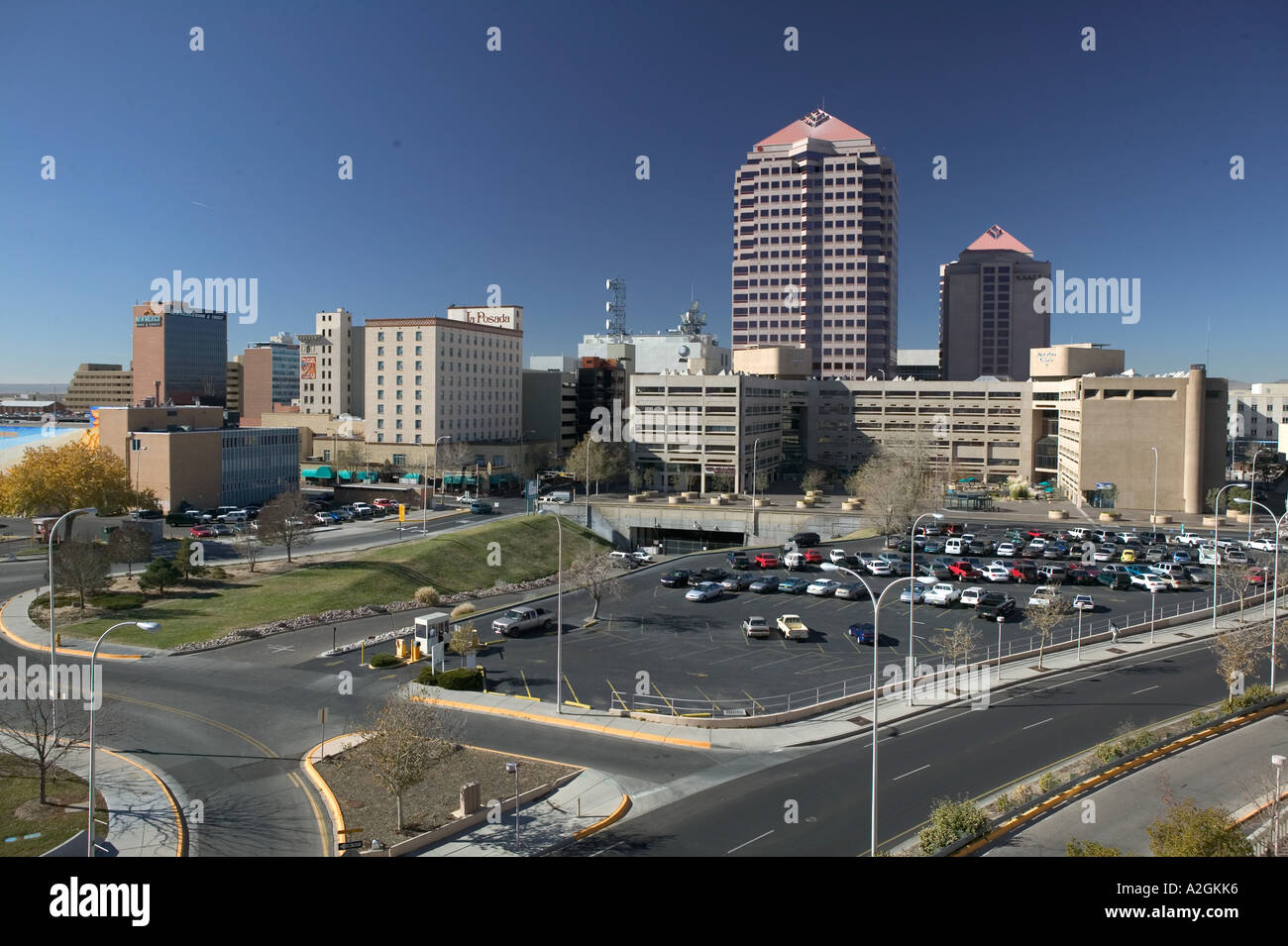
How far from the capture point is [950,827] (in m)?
15.4

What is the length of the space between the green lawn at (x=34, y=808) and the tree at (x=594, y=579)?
20.5m

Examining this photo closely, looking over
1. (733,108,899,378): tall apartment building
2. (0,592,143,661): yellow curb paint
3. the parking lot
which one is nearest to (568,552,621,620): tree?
the parking lot

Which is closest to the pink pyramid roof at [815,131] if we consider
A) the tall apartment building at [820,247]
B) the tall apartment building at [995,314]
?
the tall apartment building at [820,247]

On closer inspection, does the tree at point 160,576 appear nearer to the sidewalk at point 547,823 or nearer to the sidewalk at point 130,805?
the sidewalk at point 130,805

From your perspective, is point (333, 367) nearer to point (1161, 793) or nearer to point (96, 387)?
point (96, 387)

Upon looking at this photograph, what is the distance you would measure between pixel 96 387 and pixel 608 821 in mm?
182956

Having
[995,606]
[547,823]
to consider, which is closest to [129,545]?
[547,823]

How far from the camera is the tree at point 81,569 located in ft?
120

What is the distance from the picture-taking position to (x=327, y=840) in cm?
1775

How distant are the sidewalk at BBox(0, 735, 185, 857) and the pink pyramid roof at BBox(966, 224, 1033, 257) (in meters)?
170

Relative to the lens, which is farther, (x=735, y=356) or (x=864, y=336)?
(x=864, y=336)
